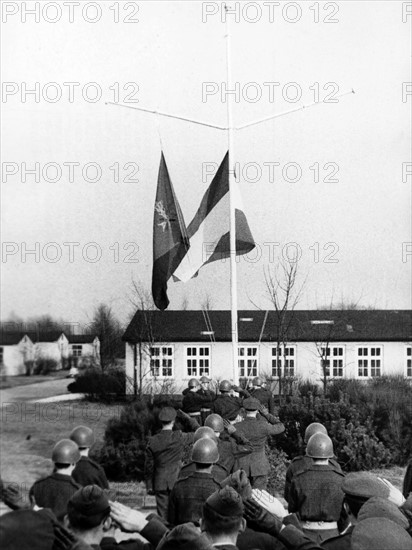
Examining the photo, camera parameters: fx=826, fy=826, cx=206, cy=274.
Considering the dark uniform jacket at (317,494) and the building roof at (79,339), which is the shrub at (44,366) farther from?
the dark uniform jacket at (317,494)

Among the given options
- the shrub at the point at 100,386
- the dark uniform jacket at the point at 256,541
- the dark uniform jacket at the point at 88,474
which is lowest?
the shrub at the point at 100,386

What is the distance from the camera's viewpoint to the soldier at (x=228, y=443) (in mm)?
9008

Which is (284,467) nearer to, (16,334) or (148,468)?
(148,468)

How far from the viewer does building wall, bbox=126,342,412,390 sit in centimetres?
2668

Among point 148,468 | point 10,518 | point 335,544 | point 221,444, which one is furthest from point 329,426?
point 10,518

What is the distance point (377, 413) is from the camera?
14195mm

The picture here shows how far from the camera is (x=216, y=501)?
12.7 feet

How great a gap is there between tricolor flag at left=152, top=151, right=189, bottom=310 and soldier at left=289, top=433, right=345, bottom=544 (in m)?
7.06

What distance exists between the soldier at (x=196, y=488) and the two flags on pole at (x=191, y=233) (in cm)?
705

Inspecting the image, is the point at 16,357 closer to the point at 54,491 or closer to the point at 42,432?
the point at 42,432

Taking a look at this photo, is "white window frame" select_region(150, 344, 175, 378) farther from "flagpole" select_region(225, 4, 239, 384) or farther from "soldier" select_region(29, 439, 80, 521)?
"soldier" select_region(29, 439, 80, 521)

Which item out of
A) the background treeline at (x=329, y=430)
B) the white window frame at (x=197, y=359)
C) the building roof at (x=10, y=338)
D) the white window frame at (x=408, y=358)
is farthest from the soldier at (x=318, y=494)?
the white window frame at (x=408, y=358)

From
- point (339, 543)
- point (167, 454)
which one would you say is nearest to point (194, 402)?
point (167, 454)

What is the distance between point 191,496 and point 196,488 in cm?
8
